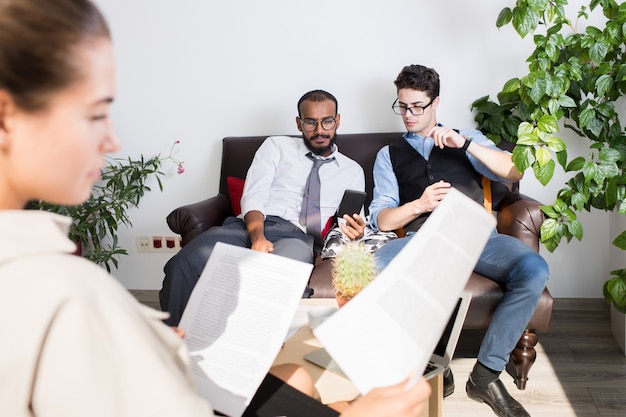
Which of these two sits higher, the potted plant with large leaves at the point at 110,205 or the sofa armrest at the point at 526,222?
the sofa armrest at the point at 526,222

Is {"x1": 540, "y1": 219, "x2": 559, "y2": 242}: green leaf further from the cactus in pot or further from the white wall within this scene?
the cactus in pot

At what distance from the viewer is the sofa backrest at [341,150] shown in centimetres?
290

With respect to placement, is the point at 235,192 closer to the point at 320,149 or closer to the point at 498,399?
the point at 320,149

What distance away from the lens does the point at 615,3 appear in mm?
2393

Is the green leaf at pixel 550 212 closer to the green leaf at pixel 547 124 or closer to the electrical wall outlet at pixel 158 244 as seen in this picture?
the green leaf at pixel 547 124

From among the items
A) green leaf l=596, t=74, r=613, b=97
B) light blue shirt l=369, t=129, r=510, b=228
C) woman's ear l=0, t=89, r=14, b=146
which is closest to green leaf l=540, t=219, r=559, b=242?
light blue shirt l=369, t=129, r=510, b=228

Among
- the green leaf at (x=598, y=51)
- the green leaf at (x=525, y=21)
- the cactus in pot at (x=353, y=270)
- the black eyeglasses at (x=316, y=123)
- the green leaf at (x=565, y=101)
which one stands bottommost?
the cactus in pot at (x=353, y=270)

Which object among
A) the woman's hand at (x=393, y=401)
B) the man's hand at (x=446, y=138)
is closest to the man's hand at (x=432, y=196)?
the man's hand at (x=446, y=138)

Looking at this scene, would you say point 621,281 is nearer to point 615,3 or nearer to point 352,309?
point 615,3

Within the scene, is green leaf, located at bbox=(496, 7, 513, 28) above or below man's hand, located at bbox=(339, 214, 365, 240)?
above

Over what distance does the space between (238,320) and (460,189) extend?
5.81ft

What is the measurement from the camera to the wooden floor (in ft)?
6.67

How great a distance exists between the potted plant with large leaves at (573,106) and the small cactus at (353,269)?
114 cm

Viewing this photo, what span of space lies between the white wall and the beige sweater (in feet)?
8.62
